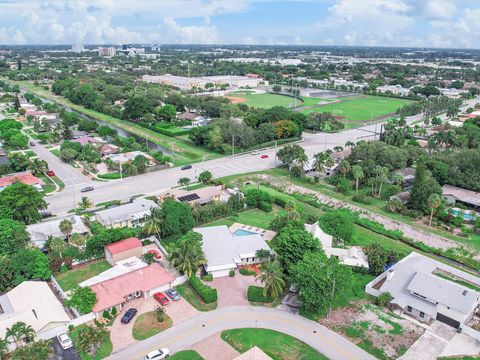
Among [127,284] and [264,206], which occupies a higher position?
[264,206]

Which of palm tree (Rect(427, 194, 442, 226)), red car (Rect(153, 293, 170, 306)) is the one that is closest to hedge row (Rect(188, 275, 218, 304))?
red car (Rect(153, 293, 170, 306))

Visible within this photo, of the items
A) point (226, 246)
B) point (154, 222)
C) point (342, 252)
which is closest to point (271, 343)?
point (226, 246)

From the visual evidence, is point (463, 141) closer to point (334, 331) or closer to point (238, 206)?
point (238, 206)

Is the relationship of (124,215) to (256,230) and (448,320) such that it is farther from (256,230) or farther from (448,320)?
(448,320)

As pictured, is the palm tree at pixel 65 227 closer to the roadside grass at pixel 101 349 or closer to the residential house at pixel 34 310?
the residential house at pixel 34 310

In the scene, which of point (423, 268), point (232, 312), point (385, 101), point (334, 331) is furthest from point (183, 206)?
point (385, 101)

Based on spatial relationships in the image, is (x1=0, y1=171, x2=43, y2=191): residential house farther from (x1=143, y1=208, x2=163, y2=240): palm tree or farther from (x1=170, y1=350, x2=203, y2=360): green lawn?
(x1=170, y1=350, x2=203, y2=360): green lawn
